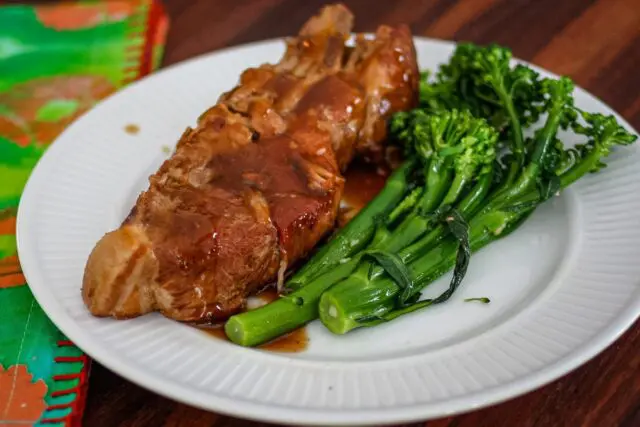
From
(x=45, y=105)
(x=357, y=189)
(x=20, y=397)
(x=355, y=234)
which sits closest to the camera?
(x=20, y=397)

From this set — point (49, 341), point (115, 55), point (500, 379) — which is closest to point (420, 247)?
point (500, 379)

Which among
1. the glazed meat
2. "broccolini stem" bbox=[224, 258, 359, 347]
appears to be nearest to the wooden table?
the glazed meat

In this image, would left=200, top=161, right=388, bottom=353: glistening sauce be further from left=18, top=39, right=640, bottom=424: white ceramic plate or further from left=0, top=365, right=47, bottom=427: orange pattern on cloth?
left=0, top=365, right=47, bottom=427: orange pattern on cloth

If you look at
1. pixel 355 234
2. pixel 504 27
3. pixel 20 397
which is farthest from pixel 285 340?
pixel 504 27

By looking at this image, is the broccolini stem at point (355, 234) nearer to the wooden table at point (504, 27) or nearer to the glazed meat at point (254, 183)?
the glazed meat at point (254, 183)

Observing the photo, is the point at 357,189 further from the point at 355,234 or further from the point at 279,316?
the point at 279,316

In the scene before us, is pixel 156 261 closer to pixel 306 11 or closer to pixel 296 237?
pixel 296 237
